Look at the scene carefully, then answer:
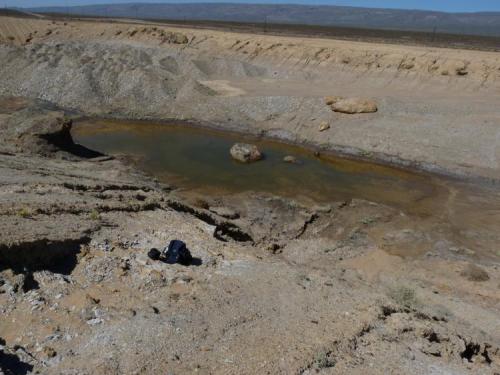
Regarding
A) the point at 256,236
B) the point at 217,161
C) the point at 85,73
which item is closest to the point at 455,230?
the point at 256,236

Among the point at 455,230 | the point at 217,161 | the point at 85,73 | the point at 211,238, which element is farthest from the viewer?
the point at 85,73

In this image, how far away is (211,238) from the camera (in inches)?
451

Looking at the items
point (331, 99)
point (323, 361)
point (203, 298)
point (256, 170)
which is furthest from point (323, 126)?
point (323, 361)

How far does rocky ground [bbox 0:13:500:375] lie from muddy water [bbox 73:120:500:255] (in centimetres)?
40

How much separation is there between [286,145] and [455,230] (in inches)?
443

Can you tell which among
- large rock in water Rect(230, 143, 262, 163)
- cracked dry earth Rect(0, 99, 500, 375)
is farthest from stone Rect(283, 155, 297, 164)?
cracked dry earth Rect(0, 99, 500, 375)

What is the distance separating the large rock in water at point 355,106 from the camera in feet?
86.4

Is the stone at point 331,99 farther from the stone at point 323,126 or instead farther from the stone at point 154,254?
the stone at point 154,254

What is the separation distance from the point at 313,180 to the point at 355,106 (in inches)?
322

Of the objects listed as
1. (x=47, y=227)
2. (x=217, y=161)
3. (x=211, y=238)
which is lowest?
(x=217, y=161)

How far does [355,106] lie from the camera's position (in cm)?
2642

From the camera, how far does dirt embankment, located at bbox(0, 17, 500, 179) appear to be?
2377 centimetres

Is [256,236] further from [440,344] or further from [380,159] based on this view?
[380,159]

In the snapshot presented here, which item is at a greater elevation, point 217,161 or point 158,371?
point 158,371
